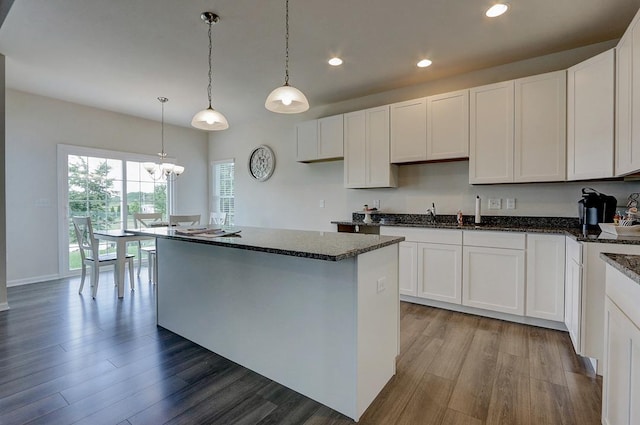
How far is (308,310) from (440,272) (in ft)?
6.58

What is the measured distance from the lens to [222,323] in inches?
91.1

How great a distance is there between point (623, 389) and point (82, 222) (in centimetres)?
488

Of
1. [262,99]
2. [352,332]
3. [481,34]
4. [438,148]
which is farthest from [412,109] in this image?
[352,332]

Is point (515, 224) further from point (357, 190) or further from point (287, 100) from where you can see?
point (287, 100)

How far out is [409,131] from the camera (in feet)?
11.9

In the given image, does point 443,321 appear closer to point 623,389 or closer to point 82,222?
point 623,389

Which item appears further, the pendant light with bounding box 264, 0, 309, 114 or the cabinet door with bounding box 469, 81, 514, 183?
the cabinet door with bounding box 469, 81, 514, 183

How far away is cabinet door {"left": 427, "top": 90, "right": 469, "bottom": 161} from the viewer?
328 centimetres

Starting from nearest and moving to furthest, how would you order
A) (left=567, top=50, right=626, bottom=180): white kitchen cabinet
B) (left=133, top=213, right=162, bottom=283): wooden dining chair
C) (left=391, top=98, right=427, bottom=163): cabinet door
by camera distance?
(left=567, top=50, right=626, bottom=180): white kitchen cabinet, (left=391, top=98, right=427, bottom=163): cabinet door, (left=133, top=213, right=162, bottom=283): wooden dining chair

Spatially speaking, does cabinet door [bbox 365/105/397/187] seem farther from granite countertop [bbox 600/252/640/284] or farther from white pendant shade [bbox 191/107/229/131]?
granite countertop [bbox 600/252/640/284]

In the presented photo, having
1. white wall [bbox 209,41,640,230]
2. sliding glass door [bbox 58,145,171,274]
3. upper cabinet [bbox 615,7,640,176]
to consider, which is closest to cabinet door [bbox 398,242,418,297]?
white wall [bbox 209,41,640,230]

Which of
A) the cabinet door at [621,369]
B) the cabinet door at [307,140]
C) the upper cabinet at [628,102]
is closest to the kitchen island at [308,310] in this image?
the cabinet door at [621,369]

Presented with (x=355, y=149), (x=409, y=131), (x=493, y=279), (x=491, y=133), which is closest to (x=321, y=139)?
(x=355, y=149)

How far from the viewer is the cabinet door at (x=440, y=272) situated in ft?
10.4
